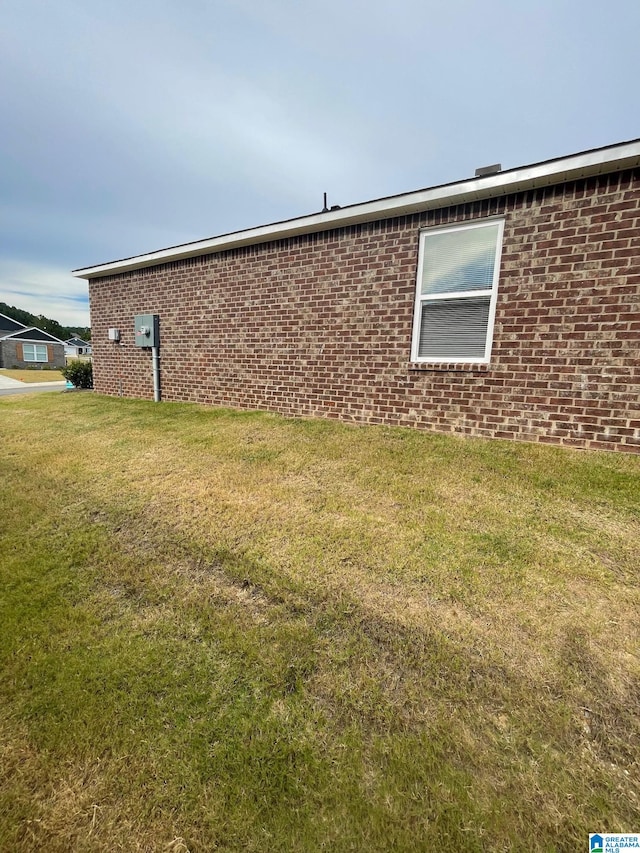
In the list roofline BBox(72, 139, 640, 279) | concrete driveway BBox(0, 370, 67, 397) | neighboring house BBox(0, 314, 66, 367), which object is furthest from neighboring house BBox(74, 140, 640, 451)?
neighboring house BBox(0, 314, 66, 367)

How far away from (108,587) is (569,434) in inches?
191

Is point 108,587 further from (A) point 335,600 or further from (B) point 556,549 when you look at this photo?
(B) point 556,549

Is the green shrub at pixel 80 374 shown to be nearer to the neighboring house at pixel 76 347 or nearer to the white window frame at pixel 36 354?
the white window frame at pixel 36 354

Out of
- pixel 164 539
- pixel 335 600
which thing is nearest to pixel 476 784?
pixel 335 600

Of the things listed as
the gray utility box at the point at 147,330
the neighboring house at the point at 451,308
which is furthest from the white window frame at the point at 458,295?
the gray utility box at the point at 147,330

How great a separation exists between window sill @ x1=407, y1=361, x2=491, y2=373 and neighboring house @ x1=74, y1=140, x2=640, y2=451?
0.8 inches

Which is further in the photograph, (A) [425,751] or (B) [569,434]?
(B) [569,434]

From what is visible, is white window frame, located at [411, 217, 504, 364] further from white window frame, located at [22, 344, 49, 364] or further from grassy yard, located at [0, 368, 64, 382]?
white window frame, located at [22, 344, 49, 364]

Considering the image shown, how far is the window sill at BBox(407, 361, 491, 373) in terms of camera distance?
477cm

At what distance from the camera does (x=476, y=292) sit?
475 cm

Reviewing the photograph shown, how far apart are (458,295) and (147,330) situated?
21.9 ft

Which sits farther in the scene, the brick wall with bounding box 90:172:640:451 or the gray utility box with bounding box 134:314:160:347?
the gray utility box with bounding box 134:314:160:347

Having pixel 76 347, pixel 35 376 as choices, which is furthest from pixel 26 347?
pixel 76 347

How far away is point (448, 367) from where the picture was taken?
4.96 meters
